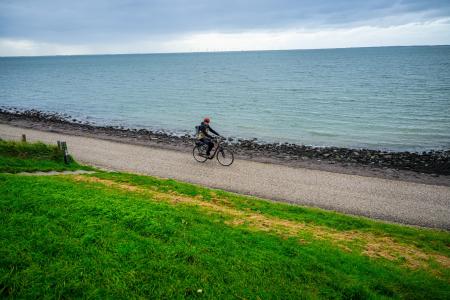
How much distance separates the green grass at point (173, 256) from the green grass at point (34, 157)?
5.09m

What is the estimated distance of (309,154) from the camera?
82.2 ft

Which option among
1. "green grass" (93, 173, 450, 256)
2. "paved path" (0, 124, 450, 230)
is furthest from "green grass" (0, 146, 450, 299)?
"paved path" (0, 124, 450, 230)

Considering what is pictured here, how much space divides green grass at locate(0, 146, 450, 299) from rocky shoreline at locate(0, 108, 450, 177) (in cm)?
1234

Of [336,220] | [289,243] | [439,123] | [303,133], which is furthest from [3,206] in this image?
[439,123]

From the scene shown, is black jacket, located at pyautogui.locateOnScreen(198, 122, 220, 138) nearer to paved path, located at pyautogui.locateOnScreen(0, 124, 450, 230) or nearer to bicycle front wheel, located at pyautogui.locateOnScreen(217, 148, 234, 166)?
bicycle front wheel, located at pyautogui.locateOnScreen(217, 148, 234, 166)

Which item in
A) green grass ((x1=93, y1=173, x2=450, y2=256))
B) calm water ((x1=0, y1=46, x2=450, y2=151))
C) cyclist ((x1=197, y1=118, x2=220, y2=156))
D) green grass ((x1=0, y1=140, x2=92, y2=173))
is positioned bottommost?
green grass ((x1=93, y1=173, x2=450, y2=256))

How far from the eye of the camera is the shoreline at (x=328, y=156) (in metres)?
20.3

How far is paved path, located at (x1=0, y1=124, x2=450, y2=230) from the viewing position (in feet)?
44.9

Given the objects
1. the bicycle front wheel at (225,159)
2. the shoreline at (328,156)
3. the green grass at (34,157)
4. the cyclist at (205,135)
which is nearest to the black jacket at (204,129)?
the cyclist at (205,135)

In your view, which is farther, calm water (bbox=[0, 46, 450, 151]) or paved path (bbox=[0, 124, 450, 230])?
calm water (bbox=[0, 46, 450, 151])

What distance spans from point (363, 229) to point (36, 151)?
645 inches

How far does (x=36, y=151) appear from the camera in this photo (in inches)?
661

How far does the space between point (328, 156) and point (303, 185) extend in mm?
8788

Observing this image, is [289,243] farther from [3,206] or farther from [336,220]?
[3,206]
